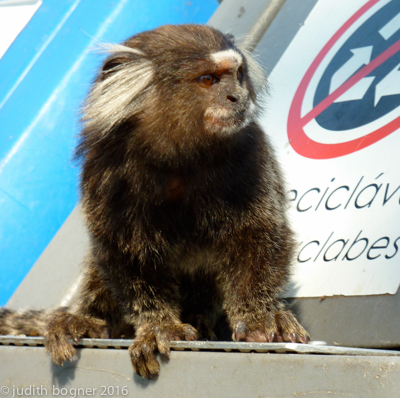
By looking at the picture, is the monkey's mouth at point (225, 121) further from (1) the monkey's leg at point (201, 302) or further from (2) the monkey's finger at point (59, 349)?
(2) the monkey's finger at point (59, 349)

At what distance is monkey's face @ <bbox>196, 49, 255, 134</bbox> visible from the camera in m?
1.99

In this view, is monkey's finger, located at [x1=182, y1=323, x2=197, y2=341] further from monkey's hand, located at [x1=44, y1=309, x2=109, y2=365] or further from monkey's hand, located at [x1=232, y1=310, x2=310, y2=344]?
monkey's hand, located at [x1=44, y1=309, x2=109, y2=365]

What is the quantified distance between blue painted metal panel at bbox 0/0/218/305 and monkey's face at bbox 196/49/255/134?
1.52m

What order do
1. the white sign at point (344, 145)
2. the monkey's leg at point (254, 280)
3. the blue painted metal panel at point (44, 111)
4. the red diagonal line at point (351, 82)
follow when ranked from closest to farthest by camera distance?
the monkey's leg at point (254, 280) → the white sign at point (344, 145) → the red diagonal line at point (351, 82) → the blue painted metal panel at point (44, 111)

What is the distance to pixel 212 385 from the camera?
145cm

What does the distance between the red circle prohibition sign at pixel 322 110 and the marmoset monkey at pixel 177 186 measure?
55cm

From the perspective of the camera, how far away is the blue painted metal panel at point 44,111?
350 centimetres

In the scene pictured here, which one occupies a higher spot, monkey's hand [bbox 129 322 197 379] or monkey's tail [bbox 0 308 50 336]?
monkey's hand [bbox 129 322 197 379]

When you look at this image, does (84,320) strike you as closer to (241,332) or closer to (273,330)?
(241,332)

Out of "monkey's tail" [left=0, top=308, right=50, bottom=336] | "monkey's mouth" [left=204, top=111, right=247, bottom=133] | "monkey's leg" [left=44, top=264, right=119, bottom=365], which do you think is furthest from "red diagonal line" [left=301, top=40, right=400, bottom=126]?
"monkey's tail" [left=0, top=308, right=50, bottom=336]

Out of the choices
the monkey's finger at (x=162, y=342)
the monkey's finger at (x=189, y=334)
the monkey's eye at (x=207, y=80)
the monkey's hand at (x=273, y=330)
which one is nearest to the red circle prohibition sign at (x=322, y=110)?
the monkey's eye at (x=207, y=80)

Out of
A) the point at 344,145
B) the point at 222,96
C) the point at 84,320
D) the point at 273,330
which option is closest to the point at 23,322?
the point at 84,320

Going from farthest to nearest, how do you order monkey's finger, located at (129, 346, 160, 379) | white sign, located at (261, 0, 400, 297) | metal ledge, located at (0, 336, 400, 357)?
white sign, located at (261, 0, 400, 297) < monkey's finger, located at (129, 346, 160, 379) < metal ledge, located at (0, 336, 400, 357)

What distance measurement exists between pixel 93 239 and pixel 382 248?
3.87 ft
